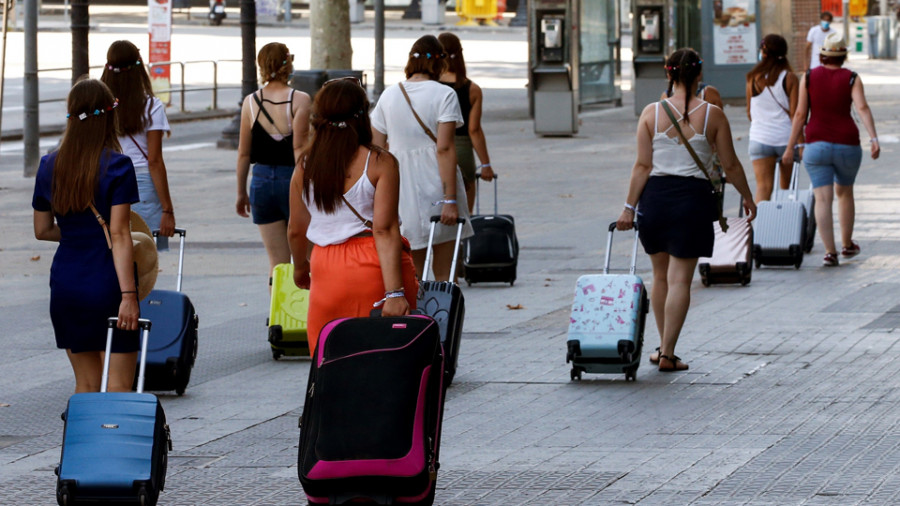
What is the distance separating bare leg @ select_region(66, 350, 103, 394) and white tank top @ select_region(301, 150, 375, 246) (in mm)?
996

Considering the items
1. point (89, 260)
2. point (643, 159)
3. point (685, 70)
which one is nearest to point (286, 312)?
point (643, 159)

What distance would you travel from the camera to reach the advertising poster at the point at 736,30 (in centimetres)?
3005

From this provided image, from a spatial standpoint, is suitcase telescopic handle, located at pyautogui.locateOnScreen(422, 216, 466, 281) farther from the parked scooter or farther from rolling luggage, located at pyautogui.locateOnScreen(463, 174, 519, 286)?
the parked scooter

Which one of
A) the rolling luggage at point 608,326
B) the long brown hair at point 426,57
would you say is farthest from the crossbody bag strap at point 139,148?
the rolling luggage at point 608,326

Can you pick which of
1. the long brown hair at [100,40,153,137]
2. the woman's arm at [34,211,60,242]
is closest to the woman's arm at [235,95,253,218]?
the long brown hair at [100,40,153,137]

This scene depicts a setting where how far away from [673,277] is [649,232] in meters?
0.29

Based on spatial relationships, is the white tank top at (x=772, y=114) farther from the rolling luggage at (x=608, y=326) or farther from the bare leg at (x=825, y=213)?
the rolling luggage at (x=608, y=326)

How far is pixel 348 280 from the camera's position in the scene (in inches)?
219

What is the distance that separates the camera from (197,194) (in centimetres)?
1744

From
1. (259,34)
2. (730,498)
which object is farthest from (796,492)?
(259,34)

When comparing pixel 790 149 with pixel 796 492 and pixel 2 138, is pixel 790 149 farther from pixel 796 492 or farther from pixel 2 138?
pixel 2 138

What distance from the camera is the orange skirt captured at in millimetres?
5547

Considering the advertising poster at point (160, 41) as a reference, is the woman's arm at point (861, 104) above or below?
below

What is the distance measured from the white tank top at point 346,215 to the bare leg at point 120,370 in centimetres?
88
